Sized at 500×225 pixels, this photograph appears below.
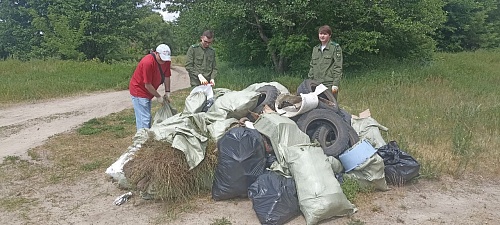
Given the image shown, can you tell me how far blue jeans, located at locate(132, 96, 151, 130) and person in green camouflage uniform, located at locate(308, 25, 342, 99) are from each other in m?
2.38

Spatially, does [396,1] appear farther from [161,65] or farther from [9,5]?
[9,5]

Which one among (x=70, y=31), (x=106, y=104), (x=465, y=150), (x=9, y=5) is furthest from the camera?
(x=9, y=5)

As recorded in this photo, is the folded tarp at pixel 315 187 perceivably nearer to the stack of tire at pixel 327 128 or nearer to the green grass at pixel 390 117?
the green grass at pixel 390 117

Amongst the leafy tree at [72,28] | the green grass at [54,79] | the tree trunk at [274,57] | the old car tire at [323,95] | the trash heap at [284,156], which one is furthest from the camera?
the leafy tree at [72,28]

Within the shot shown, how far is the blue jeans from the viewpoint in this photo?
5406 millimetres

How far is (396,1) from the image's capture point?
13.7 m

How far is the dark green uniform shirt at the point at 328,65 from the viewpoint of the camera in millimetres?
6086

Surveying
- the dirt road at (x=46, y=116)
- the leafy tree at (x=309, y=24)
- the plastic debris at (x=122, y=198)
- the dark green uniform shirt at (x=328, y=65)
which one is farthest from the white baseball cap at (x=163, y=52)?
the leafy tree at (x=309, y=24)

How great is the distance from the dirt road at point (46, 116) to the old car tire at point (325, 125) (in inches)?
150

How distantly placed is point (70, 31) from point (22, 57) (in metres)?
4.26

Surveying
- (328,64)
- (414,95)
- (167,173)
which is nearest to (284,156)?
(167,173)

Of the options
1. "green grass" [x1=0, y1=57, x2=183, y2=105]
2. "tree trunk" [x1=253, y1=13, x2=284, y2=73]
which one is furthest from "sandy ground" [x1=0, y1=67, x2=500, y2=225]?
"tree trunk" [x1=253, y1=13, x2=284, y2=73]

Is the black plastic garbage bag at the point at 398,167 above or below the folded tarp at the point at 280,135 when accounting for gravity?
below

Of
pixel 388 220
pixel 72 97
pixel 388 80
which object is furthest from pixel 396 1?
pixel 388 220
